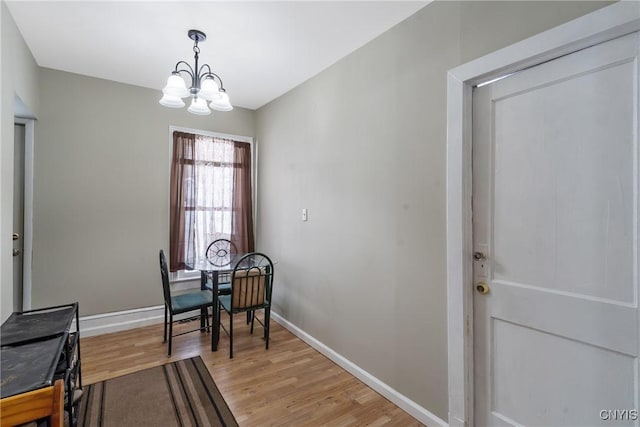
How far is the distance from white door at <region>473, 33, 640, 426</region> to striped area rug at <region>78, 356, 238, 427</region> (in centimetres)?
169

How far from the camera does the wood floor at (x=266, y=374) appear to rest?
1.95m

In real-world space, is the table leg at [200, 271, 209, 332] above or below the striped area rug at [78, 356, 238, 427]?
above

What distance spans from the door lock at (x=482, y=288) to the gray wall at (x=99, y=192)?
3228 mm

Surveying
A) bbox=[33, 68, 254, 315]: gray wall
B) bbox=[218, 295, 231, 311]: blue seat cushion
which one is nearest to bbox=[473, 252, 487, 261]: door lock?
bbox=[218, 295, 231, 311]: blue seat cushion

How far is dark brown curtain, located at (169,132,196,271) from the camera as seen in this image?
11.4ft

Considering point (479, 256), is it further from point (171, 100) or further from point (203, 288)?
point (203, 288)

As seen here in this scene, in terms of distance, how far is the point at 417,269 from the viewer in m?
1.96

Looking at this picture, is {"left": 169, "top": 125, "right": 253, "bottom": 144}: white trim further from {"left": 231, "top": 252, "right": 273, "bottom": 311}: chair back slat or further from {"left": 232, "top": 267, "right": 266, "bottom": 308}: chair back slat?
{"left": 232, "top": 267, "right": 266, "bottom": 308}: chair back slat

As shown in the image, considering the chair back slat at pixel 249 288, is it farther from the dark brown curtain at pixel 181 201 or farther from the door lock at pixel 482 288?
the door lock at pixel 482 288

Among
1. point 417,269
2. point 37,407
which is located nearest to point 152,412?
point 37,407

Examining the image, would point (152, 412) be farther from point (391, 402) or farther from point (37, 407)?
point (391, 402)

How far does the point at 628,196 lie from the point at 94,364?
Answer: 3675mm

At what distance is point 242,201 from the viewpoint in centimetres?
395

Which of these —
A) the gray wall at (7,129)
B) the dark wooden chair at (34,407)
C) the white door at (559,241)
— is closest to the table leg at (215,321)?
the gray wall at (7,129)
